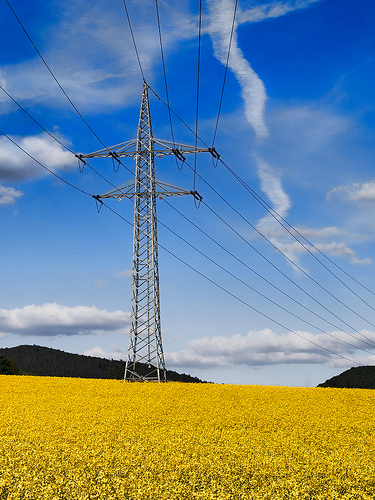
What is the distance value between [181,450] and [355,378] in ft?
351

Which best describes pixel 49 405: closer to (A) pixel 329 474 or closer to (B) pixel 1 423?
(B) pixel 1 423

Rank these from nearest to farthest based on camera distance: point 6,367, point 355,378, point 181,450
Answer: point 181,450, point 6,367, point 355,378

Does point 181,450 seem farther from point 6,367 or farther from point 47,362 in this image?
point 47,362

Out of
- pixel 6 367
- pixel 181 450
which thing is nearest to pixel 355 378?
pixel 6 367

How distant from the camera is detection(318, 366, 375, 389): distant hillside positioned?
106m

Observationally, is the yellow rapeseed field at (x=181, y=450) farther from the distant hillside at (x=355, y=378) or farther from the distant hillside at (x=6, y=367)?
the distant hillside at (x=355, y=378)

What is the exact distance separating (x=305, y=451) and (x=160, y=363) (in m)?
21.3

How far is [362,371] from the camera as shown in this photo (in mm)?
113625

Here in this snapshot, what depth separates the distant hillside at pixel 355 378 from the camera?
106438 mm

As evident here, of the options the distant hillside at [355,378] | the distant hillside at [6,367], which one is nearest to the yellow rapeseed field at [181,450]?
the distant hillside at [6,367]

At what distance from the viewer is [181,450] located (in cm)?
1551

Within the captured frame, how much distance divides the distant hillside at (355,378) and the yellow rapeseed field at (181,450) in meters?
83.5

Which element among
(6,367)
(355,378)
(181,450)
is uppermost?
(355,378)

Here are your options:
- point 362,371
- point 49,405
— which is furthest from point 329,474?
point 362,371
